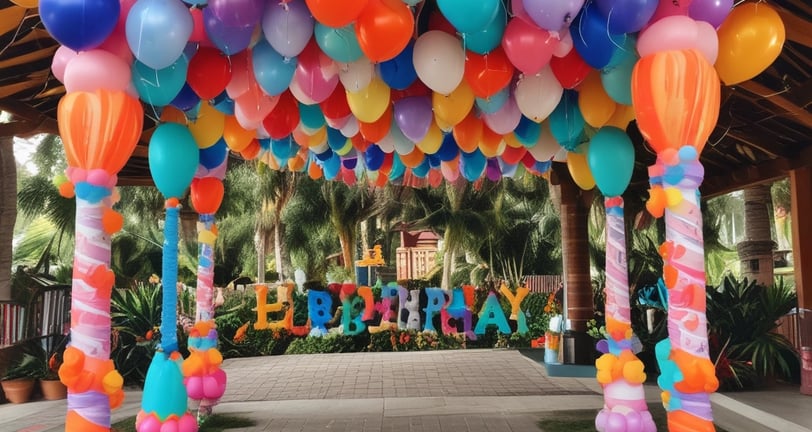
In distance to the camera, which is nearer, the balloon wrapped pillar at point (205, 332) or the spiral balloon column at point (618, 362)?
the spiral balloon column at point (618, 362)

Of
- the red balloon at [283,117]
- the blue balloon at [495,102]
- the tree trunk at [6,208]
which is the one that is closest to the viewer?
the blue balloon at [495,102]

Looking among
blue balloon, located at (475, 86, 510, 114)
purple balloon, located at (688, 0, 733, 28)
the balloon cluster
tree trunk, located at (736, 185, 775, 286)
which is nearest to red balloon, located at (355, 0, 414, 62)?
the balloon cluster

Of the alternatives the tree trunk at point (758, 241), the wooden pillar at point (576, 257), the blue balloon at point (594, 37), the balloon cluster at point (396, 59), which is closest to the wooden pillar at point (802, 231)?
the wooden pillar at point (576, 257)

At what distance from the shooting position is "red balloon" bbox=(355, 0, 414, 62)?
3.30 m

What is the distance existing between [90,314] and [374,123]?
267 cm

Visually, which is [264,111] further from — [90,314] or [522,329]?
[522,329]

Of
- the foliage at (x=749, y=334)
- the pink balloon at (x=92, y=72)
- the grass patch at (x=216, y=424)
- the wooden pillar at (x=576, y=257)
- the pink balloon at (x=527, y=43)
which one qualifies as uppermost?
the pink balloon at (x=527, y=43)

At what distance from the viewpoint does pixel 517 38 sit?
3609 mm

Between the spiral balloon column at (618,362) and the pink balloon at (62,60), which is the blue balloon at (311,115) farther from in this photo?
the spiral balloon column at (618,362)

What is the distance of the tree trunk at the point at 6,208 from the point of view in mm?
7375

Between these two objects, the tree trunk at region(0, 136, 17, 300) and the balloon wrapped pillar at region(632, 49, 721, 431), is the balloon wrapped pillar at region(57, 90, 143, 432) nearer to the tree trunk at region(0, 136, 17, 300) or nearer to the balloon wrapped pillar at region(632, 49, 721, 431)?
the balloon wrapped pillar at region(632, 49, 721, 431)

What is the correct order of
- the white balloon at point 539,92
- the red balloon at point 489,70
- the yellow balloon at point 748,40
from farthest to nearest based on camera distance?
the white balloon at point 539,92 < the red balloon at point 489,70 < the yellow balloon at point 748,40

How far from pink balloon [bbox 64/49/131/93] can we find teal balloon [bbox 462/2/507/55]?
7.12 ft

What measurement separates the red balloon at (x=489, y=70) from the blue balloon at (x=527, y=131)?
3.55ft
